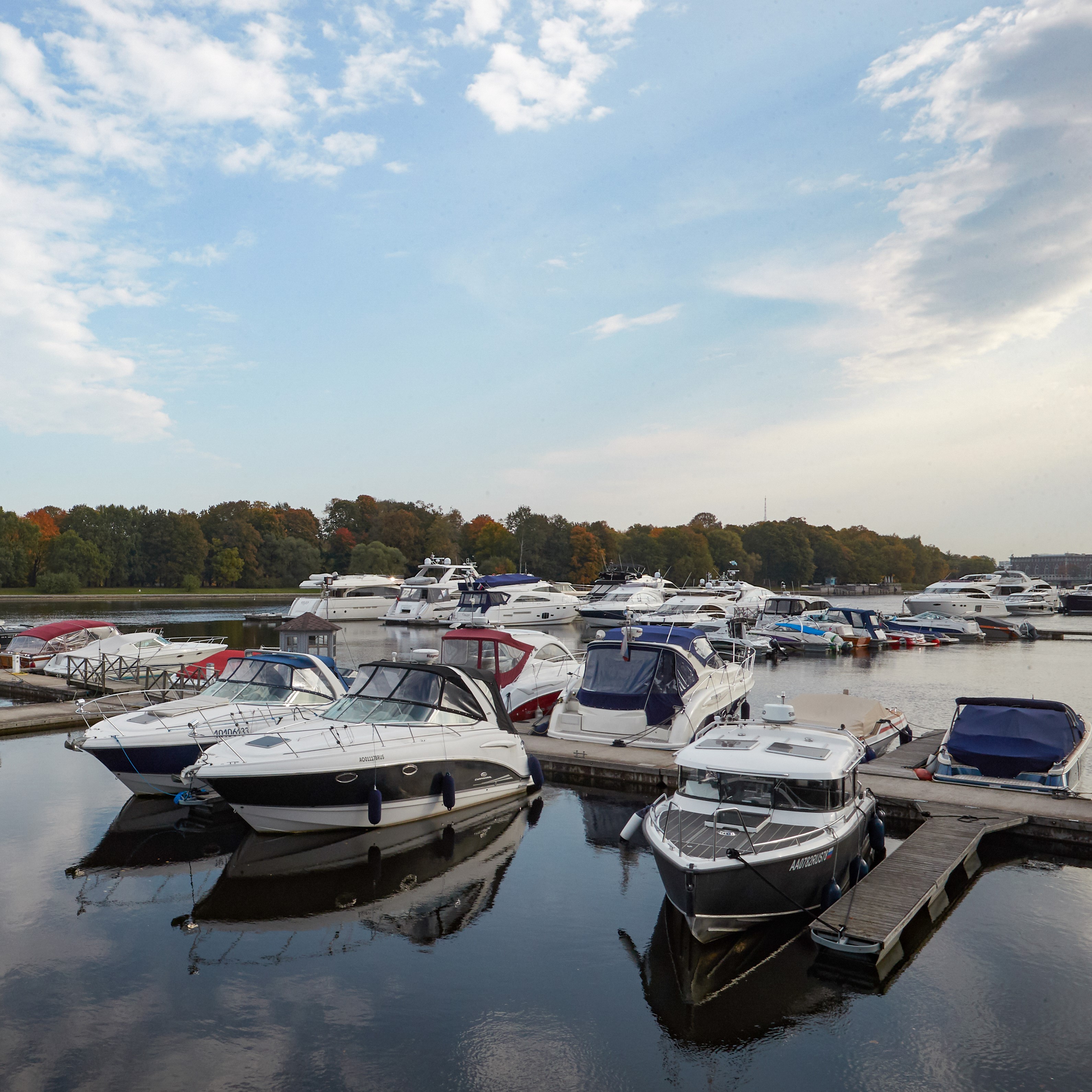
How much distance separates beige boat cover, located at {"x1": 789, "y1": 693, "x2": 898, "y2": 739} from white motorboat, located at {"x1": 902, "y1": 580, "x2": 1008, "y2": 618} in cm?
5281

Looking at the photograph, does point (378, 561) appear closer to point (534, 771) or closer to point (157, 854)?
point (534, 771)

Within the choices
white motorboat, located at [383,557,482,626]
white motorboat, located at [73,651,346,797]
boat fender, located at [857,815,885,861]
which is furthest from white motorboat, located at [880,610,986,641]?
white motorboat, located at [73,651,346,797]

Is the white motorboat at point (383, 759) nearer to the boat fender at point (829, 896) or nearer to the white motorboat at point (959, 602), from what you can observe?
the boat fender at point (829, 896)

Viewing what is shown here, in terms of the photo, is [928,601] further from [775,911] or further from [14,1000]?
[14,1000]

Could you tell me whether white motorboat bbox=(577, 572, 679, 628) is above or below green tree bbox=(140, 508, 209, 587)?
below

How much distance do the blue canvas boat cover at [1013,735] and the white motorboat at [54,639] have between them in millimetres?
28775

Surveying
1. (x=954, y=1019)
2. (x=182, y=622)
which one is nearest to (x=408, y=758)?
(x=954, y=1019)

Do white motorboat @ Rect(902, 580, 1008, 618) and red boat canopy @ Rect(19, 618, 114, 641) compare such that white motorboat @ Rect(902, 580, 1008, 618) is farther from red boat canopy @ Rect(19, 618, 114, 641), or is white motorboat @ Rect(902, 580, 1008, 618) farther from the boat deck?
the boat deck

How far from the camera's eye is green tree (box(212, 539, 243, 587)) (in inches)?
4508

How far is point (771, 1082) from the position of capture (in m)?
7.81

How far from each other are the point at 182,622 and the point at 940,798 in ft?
203

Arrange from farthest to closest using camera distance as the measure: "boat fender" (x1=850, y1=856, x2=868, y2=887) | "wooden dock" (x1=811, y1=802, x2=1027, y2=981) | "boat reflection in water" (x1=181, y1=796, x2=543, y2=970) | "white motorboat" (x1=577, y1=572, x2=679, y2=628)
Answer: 1. "white motorboat" (x1=577, y1=572, x2=679, y2=628)
2. "boat fender" (x1=850, y1=856, x2=868, y2=887)
3. "boat reflection in water" (x1=181, y1=796, x2=543, y2=970)
4. "wooden dock" (x1=811, y1=802, x2=1027, y2=981)

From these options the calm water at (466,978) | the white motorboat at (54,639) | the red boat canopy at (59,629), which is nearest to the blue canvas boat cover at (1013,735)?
the calm water at (466,978)

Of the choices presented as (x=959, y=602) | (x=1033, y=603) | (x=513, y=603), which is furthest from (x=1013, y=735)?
(x=1033, y=603)
